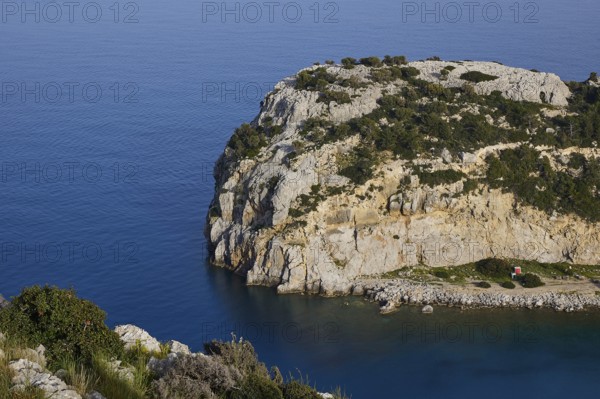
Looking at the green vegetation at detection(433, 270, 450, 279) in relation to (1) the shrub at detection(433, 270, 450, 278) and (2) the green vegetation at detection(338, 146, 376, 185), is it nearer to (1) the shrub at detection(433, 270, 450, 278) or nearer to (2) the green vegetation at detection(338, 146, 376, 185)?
(1) the shrub at detection(433, 270, 450, 278)

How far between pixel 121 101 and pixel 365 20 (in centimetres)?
8492

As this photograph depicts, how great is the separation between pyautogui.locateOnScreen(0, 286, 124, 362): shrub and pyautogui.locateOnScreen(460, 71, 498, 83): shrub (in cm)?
6489

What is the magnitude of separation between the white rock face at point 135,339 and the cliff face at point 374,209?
4038cm

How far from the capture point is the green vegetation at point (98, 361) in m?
24.2

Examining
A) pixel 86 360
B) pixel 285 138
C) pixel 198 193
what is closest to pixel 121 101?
pixel 198 193

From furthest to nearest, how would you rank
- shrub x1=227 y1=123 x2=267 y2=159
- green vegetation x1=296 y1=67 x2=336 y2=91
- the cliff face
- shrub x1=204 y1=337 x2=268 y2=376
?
green vegetation x1=296 y1=67 x2=336 y2=91
shrub x1=227 y1=123 x2=267 y2=159
the cliff face
shrub x1=204 y1=337 x2=268 y2=376

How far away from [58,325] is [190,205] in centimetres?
6575

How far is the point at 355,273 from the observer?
244ft

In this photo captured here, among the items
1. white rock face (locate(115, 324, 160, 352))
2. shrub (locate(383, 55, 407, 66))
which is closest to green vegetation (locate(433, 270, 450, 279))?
shrub (locate(383, 55, 407, 66))

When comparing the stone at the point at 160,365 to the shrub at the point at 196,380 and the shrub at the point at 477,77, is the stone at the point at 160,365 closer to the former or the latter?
the shrub at the point at 196,380

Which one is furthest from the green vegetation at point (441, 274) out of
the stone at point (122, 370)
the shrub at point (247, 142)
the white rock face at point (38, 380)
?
the white rock face at point (38, 380)

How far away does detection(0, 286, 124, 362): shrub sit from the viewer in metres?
27.3

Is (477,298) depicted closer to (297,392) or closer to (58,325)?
(297,392)

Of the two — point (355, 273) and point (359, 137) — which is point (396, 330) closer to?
point (355, 273)
